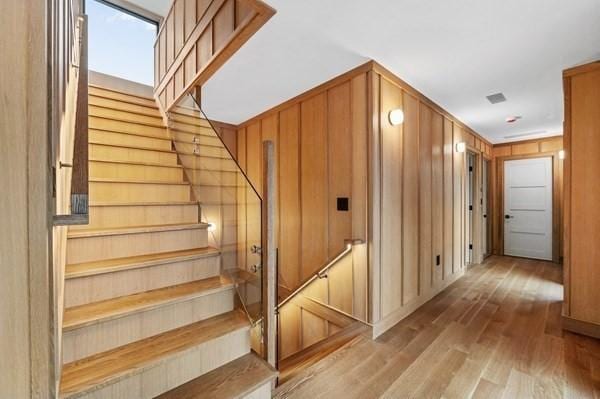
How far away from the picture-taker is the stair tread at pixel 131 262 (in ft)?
5.31

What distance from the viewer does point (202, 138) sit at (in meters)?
2.74

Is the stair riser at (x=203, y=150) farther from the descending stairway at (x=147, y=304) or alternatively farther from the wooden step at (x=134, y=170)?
the wooden step at (x=134, y=170)

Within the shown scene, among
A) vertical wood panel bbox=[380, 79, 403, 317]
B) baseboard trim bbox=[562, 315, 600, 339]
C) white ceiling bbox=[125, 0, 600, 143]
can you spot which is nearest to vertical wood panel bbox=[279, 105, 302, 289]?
white ceiling bbox=[125, 0, 600, 143]

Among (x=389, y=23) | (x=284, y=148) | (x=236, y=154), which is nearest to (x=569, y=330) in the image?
(x=389, y=23)

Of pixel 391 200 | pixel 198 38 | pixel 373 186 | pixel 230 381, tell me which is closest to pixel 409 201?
pixel 391 200

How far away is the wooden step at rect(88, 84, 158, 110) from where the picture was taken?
3.62 m

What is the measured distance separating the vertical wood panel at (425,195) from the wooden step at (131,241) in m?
2.59

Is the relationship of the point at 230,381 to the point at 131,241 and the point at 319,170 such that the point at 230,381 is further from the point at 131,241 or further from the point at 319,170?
the point at 319,170

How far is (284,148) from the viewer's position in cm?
380

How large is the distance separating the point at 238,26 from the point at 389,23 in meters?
1.17

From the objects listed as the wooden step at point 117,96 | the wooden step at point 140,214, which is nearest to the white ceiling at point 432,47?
the wooden step at point 117,96

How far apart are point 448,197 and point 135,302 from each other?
413cm

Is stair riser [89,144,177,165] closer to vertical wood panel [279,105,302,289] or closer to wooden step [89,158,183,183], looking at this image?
wooden step [89,158,183,183]

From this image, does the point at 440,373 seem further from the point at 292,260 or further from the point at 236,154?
the point at 236,154
